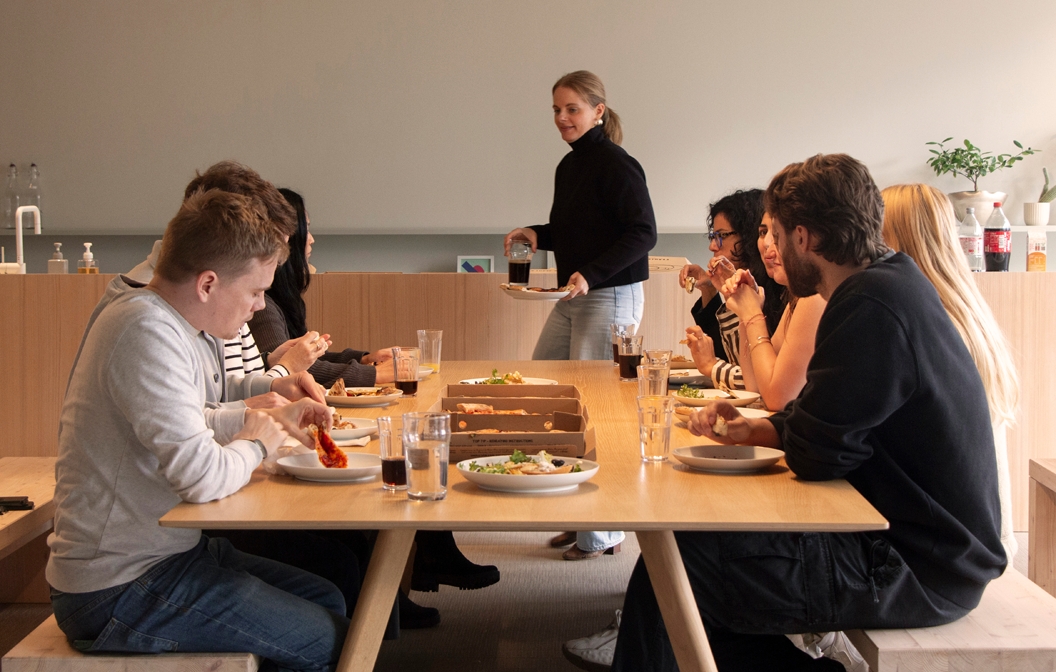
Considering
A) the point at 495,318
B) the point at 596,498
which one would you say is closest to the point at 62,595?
the point at 596,498

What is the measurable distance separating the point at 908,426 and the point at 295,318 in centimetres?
174

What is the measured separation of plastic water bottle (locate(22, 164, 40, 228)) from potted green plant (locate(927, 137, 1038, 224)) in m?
5.16

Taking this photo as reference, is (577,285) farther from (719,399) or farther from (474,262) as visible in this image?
(474,262)

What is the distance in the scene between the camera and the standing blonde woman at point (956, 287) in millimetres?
1863

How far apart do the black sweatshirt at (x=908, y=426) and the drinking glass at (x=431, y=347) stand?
1.38m

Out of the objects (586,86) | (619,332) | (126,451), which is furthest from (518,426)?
(586,86)

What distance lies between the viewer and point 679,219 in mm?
5727

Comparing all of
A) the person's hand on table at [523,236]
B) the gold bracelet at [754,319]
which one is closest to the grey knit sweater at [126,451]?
the gold bracelet at [754,319]

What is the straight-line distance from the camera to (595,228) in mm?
3369

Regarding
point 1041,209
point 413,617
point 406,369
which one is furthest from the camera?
point 1041,209

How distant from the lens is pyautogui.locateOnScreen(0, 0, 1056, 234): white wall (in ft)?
18.5

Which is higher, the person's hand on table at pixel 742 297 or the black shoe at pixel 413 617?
the person's hand on table at pixel 742 297

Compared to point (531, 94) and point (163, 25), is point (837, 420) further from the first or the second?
point (163, 25)

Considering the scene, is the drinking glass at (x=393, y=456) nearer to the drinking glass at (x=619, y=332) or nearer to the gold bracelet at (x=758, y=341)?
the gold bracelet at (x=758, y=341)
